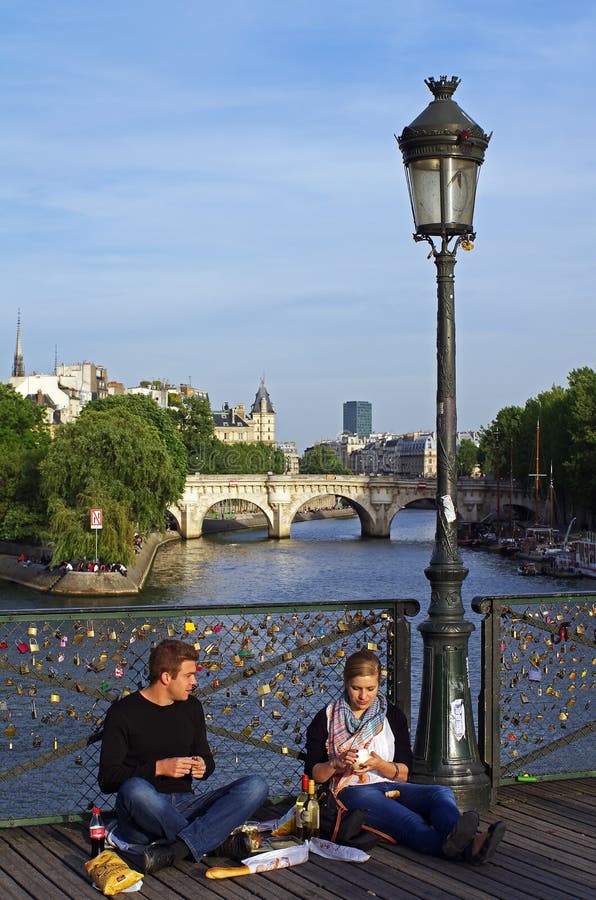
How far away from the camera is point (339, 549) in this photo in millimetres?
68188

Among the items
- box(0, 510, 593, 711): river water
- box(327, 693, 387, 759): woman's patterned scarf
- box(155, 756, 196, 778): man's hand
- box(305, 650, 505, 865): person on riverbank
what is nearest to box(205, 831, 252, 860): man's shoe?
box(155, 756, 196, 778): man's hand

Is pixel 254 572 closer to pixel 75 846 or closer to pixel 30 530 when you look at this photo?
pixel 30 530

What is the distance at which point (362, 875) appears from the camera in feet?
20.0

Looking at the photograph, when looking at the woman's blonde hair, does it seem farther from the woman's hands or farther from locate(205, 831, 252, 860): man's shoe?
locate(205, 831, 252, 860): man's shoe

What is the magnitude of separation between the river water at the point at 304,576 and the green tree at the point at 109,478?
255 centimetres

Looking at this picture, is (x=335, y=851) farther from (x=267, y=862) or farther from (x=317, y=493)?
(x=317, y=493)

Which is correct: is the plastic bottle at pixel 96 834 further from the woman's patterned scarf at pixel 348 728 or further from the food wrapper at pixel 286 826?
the woman's patterned scarf at pixel 348 728

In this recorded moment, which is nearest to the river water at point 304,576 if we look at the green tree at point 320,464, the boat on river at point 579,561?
the boat on river at point 579,561

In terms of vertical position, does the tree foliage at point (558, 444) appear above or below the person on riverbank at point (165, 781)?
above

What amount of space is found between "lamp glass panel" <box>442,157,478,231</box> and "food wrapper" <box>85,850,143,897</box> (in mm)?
4010

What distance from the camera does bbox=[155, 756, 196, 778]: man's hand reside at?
248 inches

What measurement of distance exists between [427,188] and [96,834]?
13.3 feet

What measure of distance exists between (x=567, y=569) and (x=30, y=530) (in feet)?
72.2

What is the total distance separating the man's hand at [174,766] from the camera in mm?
6293
